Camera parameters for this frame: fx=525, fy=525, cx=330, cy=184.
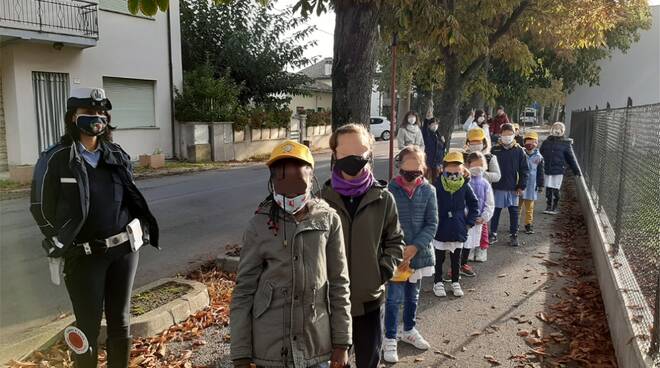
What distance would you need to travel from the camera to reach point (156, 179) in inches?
579

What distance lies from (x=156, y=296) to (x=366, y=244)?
2.59 meters

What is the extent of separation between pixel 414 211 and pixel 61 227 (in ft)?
7.94

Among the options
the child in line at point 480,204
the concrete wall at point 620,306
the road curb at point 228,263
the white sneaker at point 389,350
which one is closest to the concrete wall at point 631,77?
the child in line at point 480,204

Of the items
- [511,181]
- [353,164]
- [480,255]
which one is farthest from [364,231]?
[511,181]

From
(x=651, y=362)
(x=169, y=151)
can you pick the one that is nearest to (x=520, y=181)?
(x=651, y=362)

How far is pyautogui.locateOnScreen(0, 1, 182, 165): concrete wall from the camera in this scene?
14586 mm

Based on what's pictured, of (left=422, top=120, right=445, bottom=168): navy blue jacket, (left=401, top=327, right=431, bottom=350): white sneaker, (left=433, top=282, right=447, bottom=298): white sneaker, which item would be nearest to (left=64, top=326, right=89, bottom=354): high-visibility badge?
(left=401, top=327, right=431, bottom=350): white sneaker

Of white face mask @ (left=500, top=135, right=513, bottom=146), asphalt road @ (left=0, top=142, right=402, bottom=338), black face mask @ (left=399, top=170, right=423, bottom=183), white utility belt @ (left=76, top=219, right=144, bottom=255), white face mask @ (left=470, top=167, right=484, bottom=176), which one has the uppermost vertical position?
white face mask @ (left=500, top=135, right=513, bottom=146)

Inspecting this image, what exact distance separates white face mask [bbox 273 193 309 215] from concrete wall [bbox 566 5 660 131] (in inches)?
1077

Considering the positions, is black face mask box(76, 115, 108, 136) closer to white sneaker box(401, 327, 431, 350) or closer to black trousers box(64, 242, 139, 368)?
black trousers box(64, 242, 139, 368)

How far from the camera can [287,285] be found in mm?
2453

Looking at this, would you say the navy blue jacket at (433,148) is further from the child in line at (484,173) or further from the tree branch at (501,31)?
the child in line at (484,173)

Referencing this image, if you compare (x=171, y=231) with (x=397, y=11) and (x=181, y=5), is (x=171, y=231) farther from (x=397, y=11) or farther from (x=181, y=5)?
(x=181, y=5)

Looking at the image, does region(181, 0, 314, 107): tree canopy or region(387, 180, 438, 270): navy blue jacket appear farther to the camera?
region(181, 0, 314, 107): tree canopy
